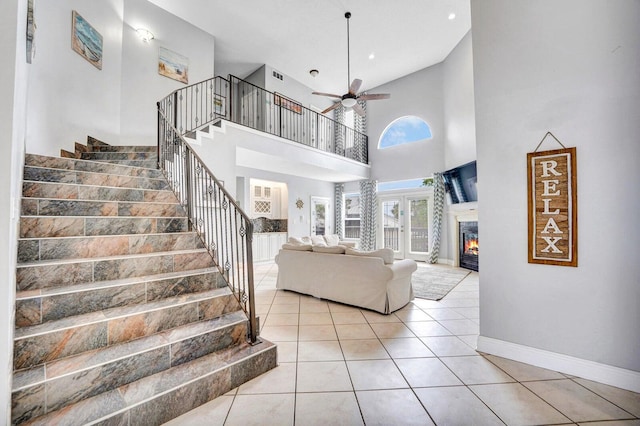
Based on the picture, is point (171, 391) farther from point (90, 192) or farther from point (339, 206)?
point (339, 206)

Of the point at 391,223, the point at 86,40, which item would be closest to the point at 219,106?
the point at 86,40

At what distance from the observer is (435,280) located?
521cm

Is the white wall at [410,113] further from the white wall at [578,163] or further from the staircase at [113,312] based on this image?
the staircase at [113,312]

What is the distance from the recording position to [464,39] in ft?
19.8

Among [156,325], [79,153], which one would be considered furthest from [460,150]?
[79,153]

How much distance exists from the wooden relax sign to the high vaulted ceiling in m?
4.69

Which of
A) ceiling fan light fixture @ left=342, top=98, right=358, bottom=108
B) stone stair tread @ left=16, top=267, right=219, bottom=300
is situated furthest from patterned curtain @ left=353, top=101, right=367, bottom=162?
stone stair tread @ left=16, top=267, right=219, bottom=300

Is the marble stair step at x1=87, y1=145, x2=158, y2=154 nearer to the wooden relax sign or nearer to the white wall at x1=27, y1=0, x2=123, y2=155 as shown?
the white wall at x1=27, y1=0, x2=123, y2=155

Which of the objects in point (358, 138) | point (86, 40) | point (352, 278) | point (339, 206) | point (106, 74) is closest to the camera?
point (352, 278)

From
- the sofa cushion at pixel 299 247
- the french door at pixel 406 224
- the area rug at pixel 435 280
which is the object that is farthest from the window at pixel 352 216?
the sofa cushion at pixel 299 247

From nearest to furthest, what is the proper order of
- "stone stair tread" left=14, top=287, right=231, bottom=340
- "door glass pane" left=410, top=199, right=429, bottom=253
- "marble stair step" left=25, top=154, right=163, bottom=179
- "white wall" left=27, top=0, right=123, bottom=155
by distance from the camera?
"stone stair tread" left=14, top=287, right=231, bottom=340 → "marble stair step" left=25, top=154, right=163, bottom=179 → "white wall" left=27, top=0, right=123, bottom=155 → "door glass pane" left=410, top=199, right=429, bottom=253

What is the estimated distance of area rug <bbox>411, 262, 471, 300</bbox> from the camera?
430cm

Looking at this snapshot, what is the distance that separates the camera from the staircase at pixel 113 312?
1.45m

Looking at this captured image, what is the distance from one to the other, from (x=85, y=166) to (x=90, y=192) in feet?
2.34
